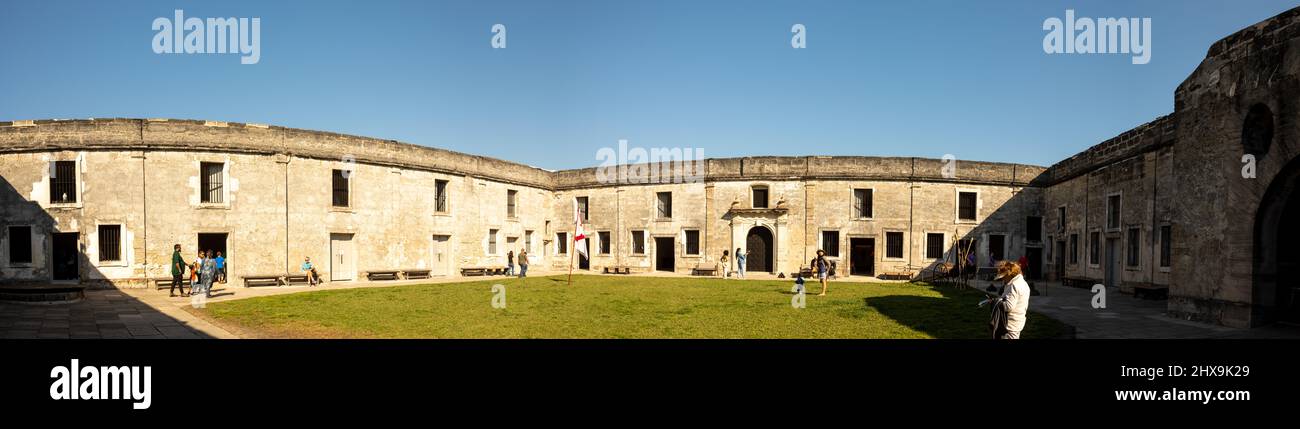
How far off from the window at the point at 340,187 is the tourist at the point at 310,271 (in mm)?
2426

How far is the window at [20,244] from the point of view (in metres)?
18.3

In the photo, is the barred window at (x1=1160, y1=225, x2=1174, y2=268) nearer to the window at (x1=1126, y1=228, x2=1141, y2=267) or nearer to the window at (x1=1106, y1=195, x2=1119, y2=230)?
the window at (x1=1126, y1=228, x2=1141, y2=267)

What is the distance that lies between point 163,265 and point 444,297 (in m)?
11.0

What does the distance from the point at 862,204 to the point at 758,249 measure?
5.45m

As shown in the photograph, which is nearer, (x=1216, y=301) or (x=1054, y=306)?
(x=1216, y=301)

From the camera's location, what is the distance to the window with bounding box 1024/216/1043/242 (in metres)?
26.3

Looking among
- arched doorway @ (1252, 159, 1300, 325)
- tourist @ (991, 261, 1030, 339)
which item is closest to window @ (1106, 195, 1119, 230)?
arched doorway @ (1252, 159, 1300, 325)
